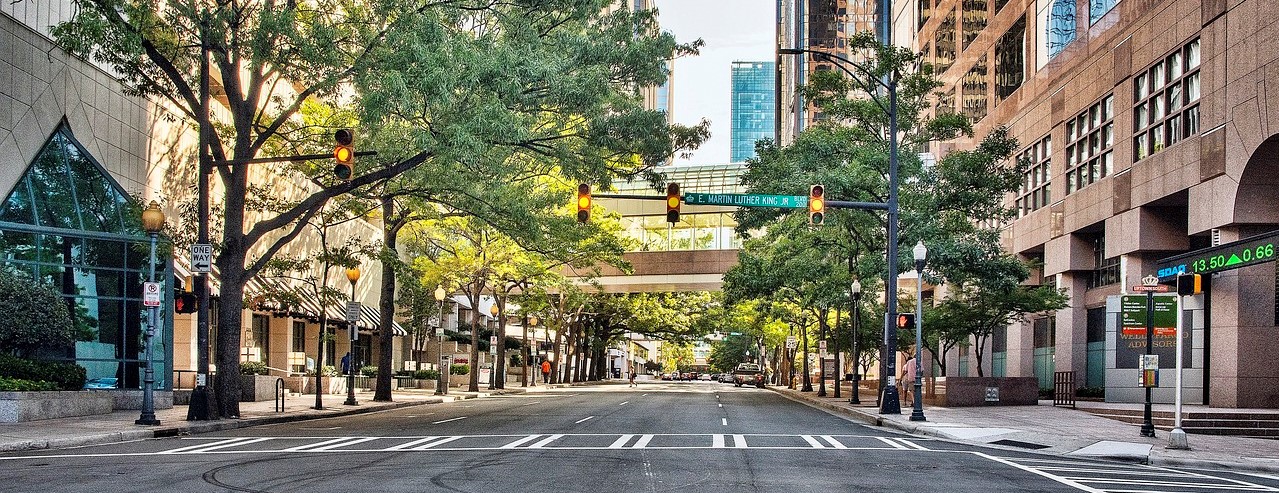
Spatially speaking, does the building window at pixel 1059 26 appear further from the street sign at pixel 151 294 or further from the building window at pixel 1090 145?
the street sign at pixel 151 294

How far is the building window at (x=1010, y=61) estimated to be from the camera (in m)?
49.1

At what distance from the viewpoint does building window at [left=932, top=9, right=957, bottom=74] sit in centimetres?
5941

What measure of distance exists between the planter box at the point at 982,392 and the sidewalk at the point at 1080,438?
4.32 meters

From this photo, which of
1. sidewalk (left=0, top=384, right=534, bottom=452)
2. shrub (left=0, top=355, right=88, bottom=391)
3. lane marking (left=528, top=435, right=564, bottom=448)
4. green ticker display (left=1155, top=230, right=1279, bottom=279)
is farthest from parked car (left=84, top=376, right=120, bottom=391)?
green ticker display (left=1155, top=230, right=1279, bottom=279)

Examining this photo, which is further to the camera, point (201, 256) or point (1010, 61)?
point (1010, 61)

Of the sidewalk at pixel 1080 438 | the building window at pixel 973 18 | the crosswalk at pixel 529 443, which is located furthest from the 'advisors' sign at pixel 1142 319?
the building window at pixel 973 18

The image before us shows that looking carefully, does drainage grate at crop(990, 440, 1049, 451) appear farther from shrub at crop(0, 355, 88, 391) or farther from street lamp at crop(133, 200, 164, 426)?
shrub at crop(0, 355, 88, 391)

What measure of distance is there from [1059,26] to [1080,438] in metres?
26.1

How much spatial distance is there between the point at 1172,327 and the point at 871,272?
12.8 meters

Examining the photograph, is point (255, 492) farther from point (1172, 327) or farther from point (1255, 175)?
point (1255, 175)

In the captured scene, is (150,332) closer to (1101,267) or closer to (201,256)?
(201,256)

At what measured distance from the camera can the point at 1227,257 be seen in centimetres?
2203

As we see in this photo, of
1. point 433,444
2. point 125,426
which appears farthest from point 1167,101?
point 125,426

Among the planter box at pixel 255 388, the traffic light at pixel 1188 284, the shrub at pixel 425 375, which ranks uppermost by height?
the traffic light at pixel 1188 284
